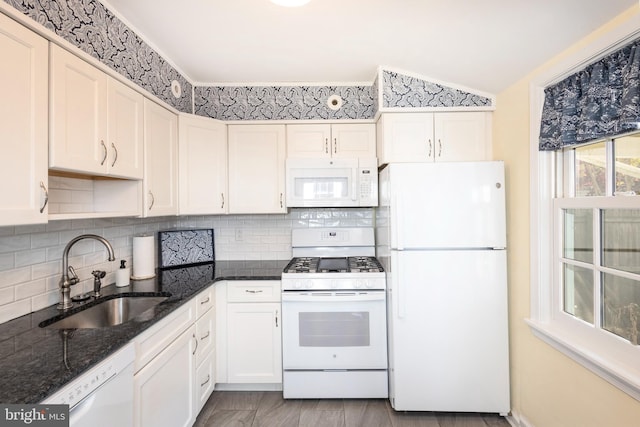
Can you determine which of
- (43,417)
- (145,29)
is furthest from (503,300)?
(145,29)

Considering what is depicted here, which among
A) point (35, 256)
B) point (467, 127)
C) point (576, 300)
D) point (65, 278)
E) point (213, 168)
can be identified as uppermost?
point (467, 127)

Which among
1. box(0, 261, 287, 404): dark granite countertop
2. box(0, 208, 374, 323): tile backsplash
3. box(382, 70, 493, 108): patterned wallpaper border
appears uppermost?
box(382, 70, 493, 108): patterned wallpaper border

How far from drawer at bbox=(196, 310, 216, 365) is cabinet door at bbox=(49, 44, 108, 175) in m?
1.09

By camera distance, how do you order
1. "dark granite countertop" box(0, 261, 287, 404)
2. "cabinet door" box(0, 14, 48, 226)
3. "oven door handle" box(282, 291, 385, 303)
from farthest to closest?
"oven door handle" box(282, 291, 385, 303)
"cabinet door" box(0, 14, 48, 226)
"dark granite countertop" box(0, 261, 287, 404)

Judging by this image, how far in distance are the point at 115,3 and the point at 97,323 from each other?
1773mm

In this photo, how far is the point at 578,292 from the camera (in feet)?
5.24

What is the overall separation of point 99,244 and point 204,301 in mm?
748

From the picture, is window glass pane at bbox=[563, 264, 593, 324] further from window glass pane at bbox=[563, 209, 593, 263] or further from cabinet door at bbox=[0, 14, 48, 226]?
cabinet door at bbox=[0, 14, 48, 226]

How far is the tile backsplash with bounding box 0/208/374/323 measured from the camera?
1.38 meters

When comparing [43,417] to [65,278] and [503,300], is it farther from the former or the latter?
[503,300]

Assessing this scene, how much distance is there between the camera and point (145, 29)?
6.25 feet

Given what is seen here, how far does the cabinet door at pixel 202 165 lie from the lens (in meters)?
2.32

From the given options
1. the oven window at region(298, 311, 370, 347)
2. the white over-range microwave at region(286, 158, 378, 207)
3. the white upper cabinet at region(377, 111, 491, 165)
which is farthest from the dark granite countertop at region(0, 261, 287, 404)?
the white upper cabinet at region(377, 111, 491, 165)

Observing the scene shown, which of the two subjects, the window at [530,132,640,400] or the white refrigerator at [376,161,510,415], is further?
the white refrigerator at [376,161,510,415]
